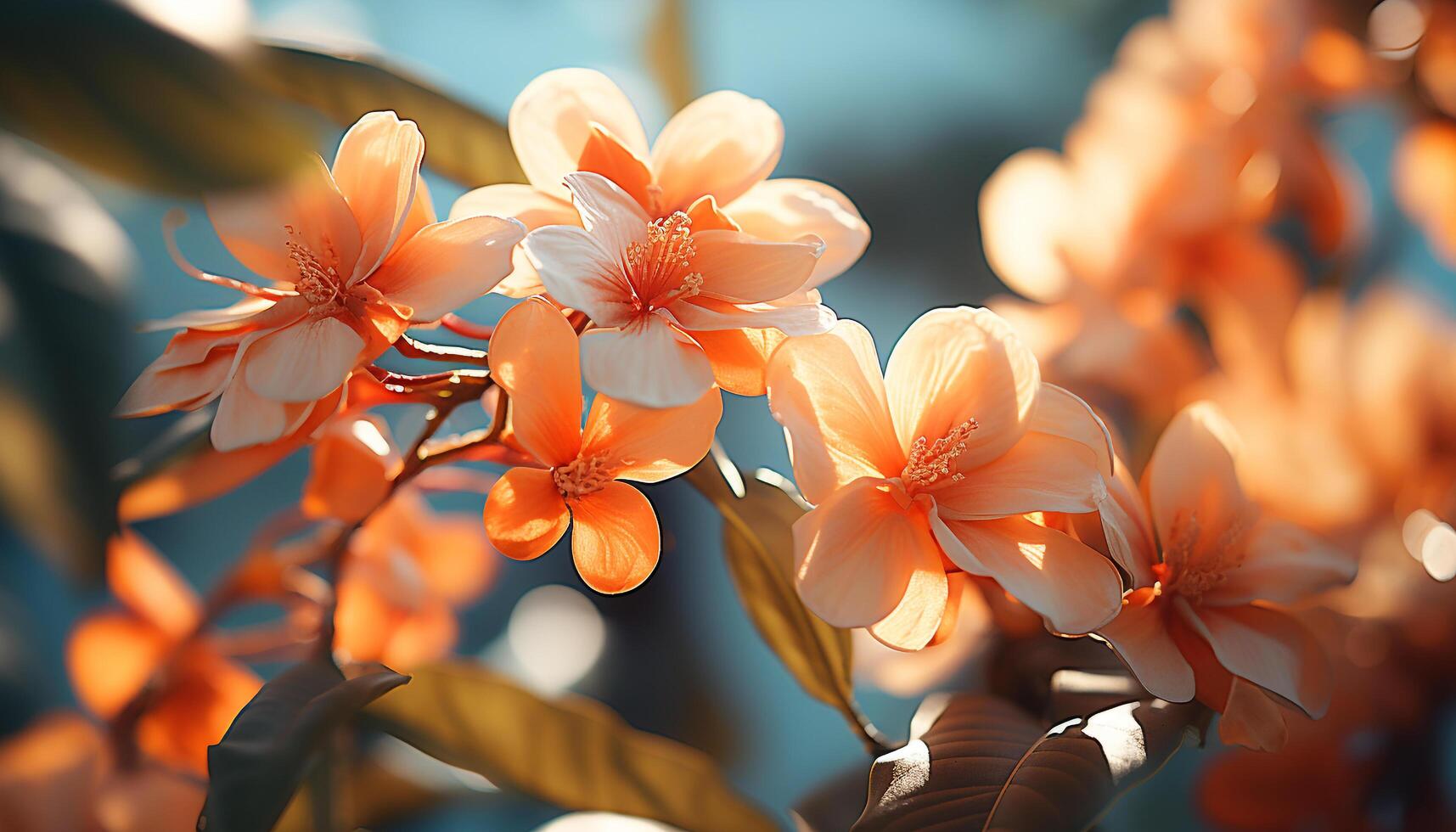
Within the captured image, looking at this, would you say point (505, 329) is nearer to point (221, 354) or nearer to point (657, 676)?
point (221, 354)

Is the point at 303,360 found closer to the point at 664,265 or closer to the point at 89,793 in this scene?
the point at 664,265

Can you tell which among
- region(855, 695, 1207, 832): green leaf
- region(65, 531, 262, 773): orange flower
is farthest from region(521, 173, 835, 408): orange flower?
region(65, 531, 262, 773): orange flower

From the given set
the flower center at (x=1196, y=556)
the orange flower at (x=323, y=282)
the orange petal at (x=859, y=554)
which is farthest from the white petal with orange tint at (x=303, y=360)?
the flower center at (x=1196, y=556)

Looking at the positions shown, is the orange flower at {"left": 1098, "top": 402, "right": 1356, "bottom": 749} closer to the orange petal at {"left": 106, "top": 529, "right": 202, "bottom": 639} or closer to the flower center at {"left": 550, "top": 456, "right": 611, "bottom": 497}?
the flower center at {"left": 550, "top": 456, "right": 611, "bottom": 497}

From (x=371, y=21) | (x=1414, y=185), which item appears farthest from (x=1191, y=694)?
(x=371, y=21)

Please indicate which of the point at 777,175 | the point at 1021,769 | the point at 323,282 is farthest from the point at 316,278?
the point at 777,175
